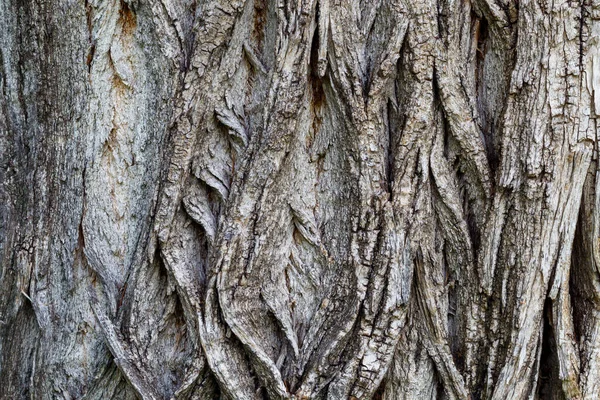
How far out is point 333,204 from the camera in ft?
6.34

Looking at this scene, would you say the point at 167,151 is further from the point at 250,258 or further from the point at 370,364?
the point at 370,364

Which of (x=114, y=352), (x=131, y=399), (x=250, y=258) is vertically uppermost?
(x=250, y=258)

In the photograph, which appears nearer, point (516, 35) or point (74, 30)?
point (516, 35)

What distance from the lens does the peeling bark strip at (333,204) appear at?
1825mm

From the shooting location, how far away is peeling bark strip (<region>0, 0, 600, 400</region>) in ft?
5.99

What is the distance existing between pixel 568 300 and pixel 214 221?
1087 millimetres

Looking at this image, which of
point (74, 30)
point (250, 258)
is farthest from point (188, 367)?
point (74, 30)

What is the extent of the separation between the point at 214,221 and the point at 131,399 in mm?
615

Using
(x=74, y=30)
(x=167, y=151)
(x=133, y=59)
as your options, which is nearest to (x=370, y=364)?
(x=167, y=151)

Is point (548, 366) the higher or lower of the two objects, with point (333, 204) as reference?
lower

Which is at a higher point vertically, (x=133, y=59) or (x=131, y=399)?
(x=133, y=59)

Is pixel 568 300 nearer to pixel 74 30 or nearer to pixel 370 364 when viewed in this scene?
pixel 370 364

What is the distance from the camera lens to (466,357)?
1883mm

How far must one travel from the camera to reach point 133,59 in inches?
79.7
